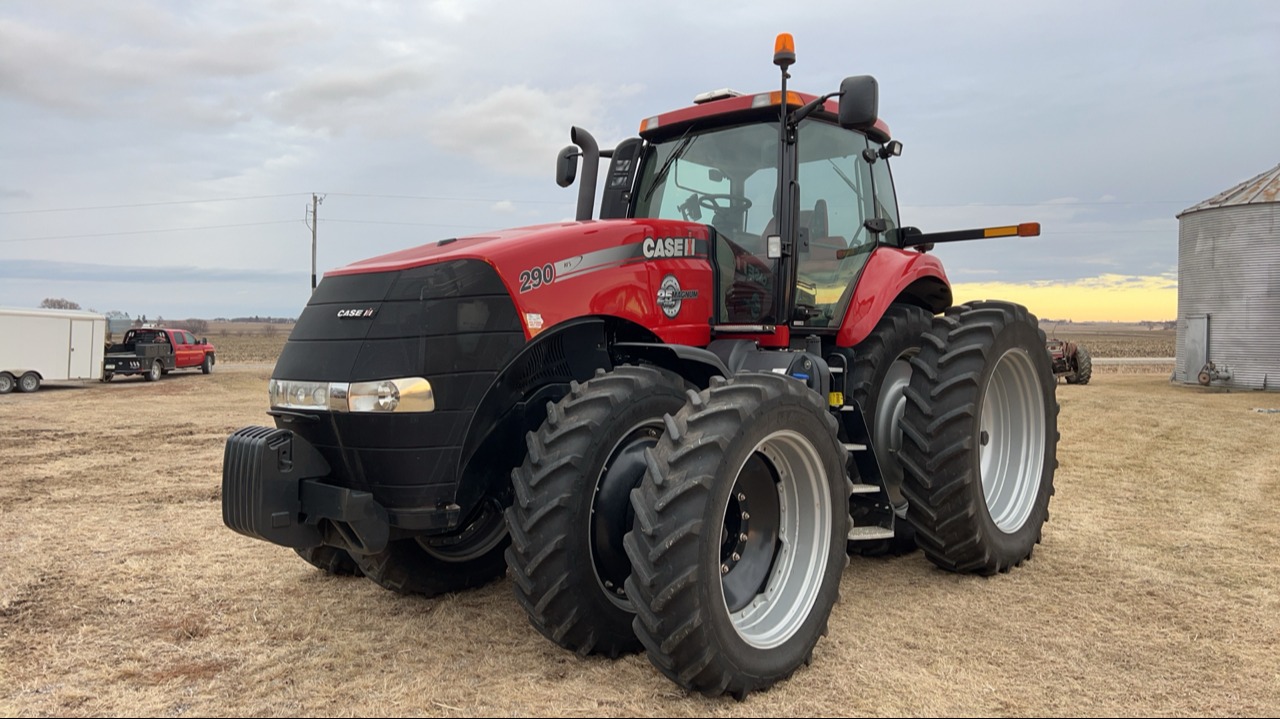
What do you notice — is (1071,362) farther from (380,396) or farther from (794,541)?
(380,396)

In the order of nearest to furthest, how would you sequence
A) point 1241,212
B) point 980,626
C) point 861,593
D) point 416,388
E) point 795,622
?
1. point 416,388
2. point 795,622
3. point 980,626
4. point 861,593
5. point 1241,212

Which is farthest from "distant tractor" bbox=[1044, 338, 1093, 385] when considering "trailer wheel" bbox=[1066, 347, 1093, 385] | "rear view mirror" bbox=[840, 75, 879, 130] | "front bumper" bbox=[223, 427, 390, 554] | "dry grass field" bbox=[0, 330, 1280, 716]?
"front bumper" bbox=[223, 427, 390, 554]

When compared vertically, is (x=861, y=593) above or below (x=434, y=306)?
below

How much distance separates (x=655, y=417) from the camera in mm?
3895

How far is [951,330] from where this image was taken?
17.4 feet

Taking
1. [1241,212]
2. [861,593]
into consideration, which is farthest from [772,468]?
[1241,212]

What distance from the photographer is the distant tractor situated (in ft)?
70.9

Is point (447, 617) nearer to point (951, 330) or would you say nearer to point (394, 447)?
point (394, 447)

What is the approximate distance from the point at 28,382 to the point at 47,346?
1.01m

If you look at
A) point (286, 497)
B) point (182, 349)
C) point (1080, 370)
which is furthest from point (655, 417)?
point (182, 349)

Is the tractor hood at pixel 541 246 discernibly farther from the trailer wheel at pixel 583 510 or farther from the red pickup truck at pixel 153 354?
the red pickup truck at pixel 153 354

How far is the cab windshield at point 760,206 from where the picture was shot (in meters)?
4.85

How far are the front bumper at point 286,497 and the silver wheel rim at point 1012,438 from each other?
398 centimetres

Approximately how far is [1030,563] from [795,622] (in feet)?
8.34
